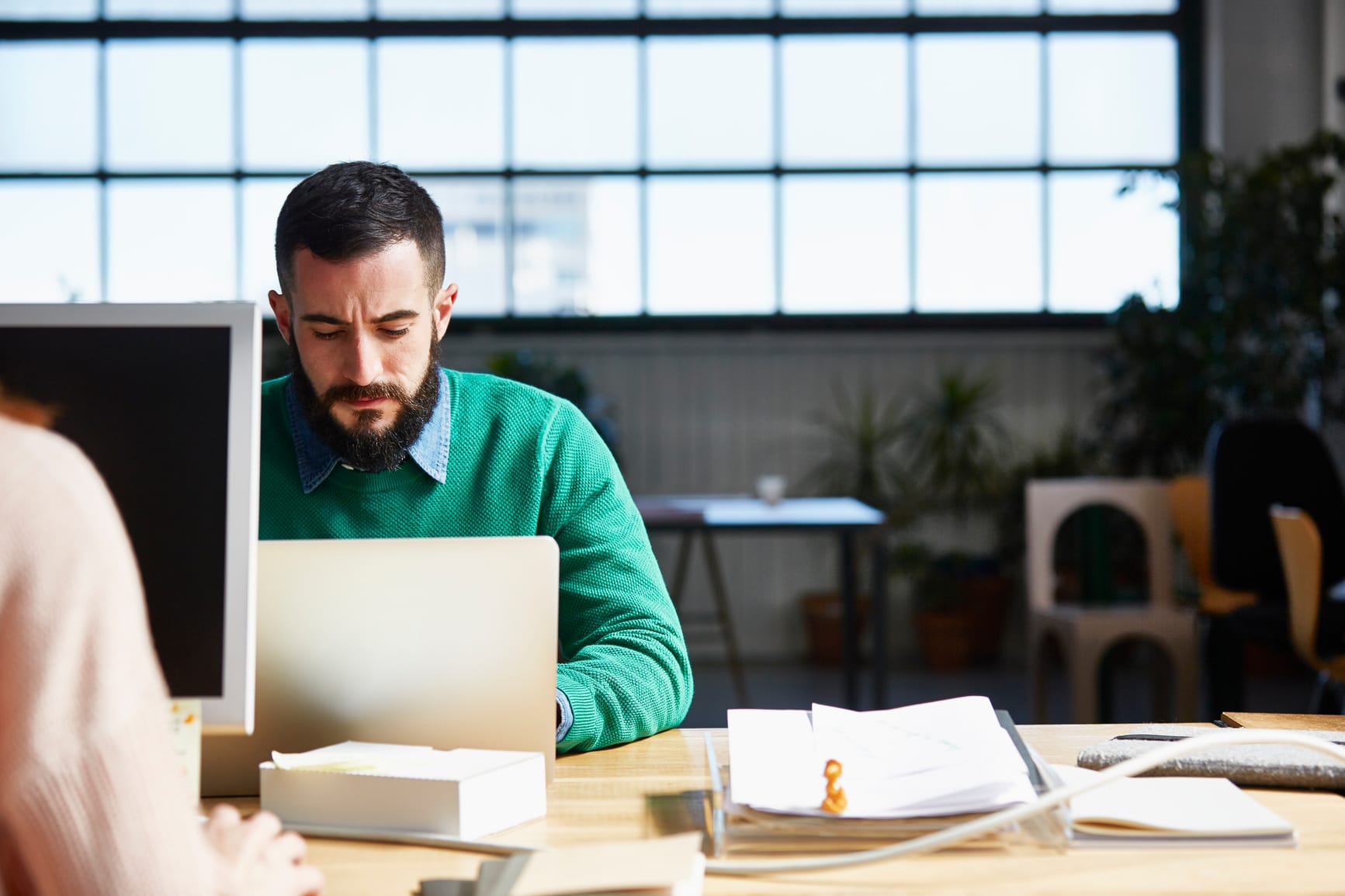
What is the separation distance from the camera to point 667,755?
1200 mm

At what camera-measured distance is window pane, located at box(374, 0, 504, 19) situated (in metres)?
5.63

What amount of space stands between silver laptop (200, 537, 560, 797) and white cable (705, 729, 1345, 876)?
25 centimetres

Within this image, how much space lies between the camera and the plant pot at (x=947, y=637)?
5.34m

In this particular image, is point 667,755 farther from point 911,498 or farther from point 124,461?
point 911,498

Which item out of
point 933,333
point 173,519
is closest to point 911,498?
point 933,333

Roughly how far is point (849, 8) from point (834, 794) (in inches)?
207

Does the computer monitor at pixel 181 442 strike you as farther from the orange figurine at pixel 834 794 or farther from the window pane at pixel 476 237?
the window pane at pixel 476 237

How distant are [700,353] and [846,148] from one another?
1.13 meters

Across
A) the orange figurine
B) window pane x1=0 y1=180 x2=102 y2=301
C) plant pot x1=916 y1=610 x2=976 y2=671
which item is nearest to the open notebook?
the orange figurine

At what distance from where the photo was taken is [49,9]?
567 centimetres

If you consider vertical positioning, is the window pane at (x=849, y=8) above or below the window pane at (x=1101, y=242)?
above

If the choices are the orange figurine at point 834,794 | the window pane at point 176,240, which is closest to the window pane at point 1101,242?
the window pane at point 176,240

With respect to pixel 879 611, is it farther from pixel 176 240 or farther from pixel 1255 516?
pixel 176 240

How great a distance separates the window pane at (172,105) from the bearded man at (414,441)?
4.47 m
